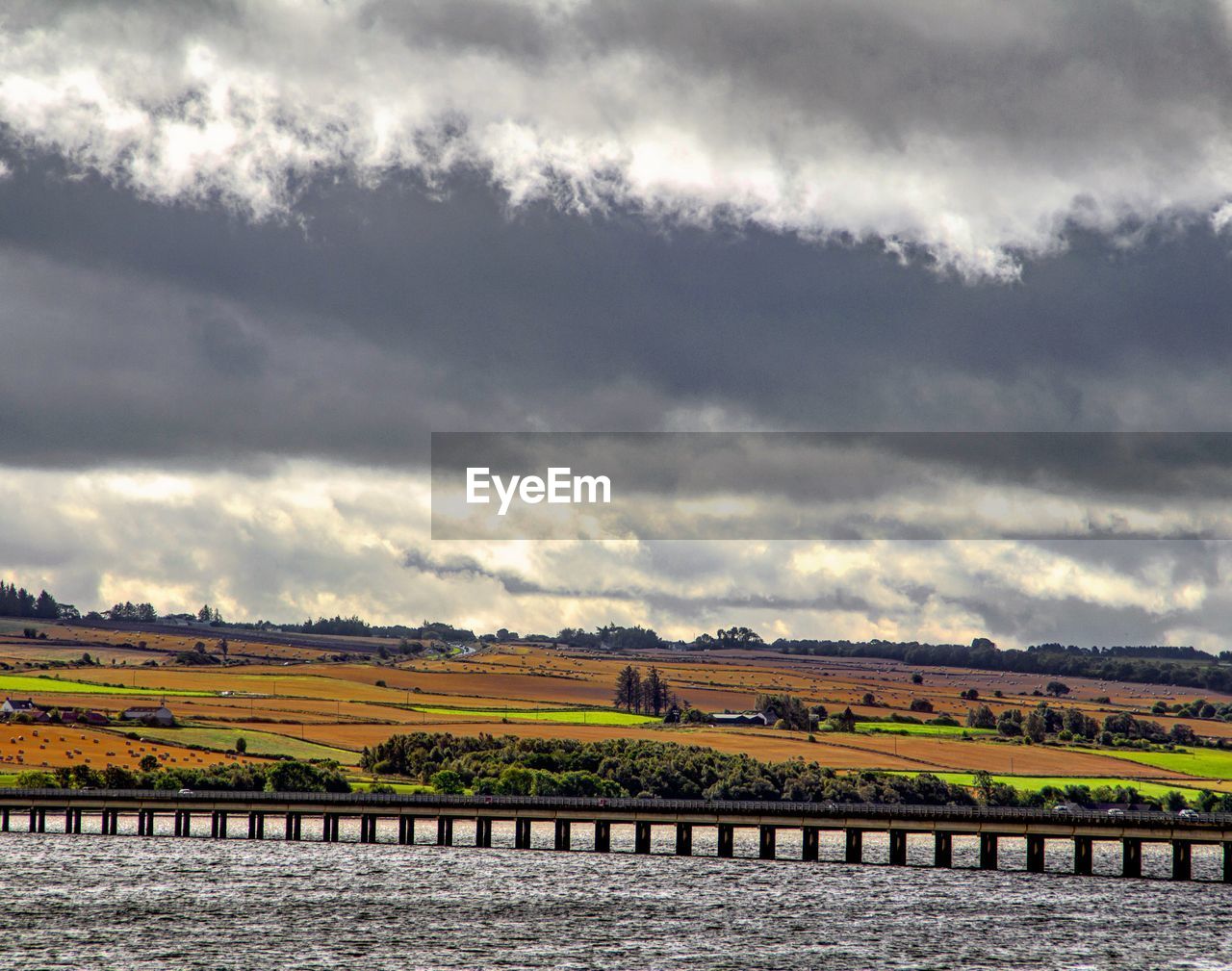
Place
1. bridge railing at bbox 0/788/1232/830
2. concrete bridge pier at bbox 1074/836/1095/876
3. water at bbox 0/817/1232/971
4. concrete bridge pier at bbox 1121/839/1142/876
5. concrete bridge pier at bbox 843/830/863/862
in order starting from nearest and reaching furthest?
water at bbox 0/817/1232/971
bridge railing at bbox 0/788/1232/830
concrete bridge pier at bbox 1074/836/1095/876
concrete bridge pier at bbox 1121/839/1142/876
concrete bridge pier at bbox 843/830/863/862

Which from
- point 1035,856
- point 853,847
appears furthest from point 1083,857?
point 853,847

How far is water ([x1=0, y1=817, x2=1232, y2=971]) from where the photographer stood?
12019cm

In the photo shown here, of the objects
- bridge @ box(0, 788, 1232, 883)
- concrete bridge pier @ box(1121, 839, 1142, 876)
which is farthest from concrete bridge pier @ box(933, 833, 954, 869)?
concrete bridge pier @ box(1121, 839, 1142, 876)

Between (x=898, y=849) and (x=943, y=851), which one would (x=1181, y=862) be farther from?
(x=898, y=849)

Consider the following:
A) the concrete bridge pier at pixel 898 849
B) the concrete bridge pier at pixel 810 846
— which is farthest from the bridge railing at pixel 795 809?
the concrete bridge pier at pixel 810 846

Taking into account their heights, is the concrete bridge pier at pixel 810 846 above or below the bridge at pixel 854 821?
below

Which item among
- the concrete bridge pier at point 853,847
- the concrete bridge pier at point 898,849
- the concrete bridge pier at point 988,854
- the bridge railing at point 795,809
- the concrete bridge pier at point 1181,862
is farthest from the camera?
the concrete bridge pier at point 898,849

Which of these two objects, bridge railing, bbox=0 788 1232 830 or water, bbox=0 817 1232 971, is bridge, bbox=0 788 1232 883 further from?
water, bbox=0 817 1232 971

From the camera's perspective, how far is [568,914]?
462 ft

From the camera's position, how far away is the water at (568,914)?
394ft

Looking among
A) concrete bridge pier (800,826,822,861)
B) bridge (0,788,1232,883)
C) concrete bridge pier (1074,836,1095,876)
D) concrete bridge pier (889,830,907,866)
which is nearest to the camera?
bridge (0,788,1232,883)

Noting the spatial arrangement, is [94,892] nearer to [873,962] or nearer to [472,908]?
[472,908]

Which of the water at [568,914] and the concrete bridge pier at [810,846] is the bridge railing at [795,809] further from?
the water at [568,914]

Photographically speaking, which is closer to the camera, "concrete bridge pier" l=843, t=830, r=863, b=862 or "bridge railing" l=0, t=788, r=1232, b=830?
"bridge railing" l=0, t=788, r=1232, b=830
